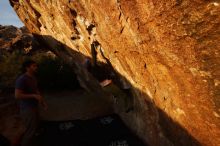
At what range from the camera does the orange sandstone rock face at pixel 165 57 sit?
311 cm

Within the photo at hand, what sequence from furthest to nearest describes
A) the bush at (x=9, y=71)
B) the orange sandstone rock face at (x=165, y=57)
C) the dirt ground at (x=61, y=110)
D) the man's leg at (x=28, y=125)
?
the bush at (x=9, y=71) < the dirt ground at (x=61, y=110) < the man's leg at (x=28, y=125) < the orange sandstone rock face at (x=165, y=57)

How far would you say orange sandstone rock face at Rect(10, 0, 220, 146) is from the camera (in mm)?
3113

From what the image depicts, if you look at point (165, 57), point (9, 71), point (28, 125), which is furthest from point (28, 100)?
point (9, 71)

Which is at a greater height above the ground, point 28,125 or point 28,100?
point 28,100

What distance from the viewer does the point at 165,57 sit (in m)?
3.92

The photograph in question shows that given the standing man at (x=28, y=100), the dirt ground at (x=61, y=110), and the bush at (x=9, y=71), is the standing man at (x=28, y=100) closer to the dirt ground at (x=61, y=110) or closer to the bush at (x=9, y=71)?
the dirt ground at (x=61, y=110)

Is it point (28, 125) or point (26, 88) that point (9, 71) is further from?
point (28, 125)

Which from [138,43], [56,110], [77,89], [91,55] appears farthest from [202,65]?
[77,89]

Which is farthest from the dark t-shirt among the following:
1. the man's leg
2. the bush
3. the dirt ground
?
the bush

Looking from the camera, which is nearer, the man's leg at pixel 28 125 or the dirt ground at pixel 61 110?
the man's leg at pixel 28 125

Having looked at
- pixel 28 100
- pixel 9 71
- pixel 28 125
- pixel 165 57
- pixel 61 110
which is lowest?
pixel 61 110

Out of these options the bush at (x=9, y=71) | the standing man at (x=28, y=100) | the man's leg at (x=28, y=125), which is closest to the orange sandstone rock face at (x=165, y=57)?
the standing man at (x=28, y=100)

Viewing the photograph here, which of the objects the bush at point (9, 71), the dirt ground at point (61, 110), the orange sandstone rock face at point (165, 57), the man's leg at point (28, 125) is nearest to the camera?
the orange sandstone rock face at point (165, 57)

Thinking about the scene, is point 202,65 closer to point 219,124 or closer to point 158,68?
point 219,124
